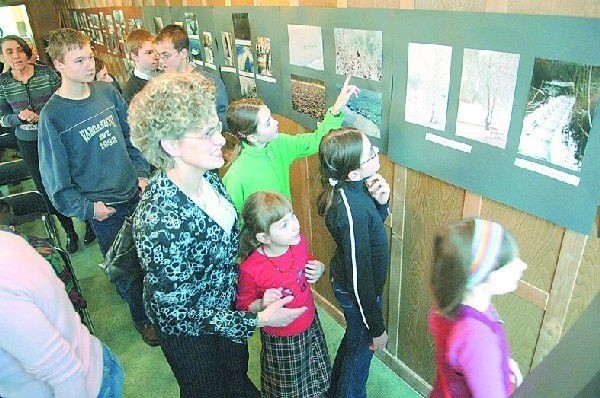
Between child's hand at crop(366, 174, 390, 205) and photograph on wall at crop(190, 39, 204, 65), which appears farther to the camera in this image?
photograph on wall at crop(190, 39, 204, 65)

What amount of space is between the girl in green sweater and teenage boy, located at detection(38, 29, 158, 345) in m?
0.72

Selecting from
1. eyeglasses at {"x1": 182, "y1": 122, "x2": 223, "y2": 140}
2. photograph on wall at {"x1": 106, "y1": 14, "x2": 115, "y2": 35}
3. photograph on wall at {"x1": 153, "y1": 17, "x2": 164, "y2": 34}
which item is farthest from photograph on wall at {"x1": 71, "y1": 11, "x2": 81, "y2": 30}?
eyeglasses at {"x1": 182, "y1": 122, "x2": 223, "y2": 140}

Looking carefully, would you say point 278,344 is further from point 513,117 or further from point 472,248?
point 513,117

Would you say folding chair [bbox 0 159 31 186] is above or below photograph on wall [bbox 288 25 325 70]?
below

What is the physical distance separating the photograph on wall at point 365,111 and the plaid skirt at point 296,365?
0.92 m

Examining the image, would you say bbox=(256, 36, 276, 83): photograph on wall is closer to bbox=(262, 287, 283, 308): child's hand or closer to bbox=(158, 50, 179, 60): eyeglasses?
bbox=(158, 50, 179, 60): eyeglasses

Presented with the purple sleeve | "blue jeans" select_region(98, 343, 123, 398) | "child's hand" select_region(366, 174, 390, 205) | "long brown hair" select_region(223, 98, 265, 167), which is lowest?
"blue jeans" select_region(98, 343, 123, 398)

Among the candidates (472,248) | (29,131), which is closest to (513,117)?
(472,248)

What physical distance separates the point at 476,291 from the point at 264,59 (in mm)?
1887

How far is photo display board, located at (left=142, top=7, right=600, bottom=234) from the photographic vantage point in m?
1.14

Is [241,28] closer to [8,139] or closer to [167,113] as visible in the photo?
[167,113]

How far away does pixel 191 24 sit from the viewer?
10.3 feet

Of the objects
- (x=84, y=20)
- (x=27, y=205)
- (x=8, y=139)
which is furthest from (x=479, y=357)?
(x=84, y=20)

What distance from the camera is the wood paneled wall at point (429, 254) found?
1.29m
